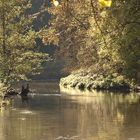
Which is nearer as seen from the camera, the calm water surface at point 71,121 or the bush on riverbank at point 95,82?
the calm water surface at point 71,121

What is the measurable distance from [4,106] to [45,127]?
35.4ft

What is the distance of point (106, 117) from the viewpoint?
84.9 feet

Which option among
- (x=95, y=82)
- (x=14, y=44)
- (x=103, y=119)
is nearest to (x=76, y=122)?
(x=103, y=119)

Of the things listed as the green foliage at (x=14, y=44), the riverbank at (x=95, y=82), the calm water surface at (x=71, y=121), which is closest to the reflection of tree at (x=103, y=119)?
the calm water surface at (x=71, y=121)

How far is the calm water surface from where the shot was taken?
1953 centimetres

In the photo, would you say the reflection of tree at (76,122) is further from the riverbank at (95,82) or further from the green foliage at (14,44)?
the riverbank at (95,82)

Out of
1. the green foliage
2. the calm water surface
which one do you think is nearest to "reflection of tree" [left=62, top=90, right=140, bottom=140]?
the calm water surface

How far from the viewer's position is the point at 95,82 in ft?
183

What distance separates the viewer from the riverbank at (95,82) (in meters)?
52.4

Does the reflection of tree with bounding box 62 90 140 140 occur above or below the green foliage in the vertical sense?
below

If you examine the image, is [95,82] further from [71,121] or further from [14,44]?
[71,121]

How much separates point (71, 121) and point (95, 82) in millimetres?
31658

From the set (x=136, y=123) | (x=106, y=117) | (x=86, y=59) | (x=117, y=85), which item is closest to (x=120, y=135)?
(x=136, y=123)

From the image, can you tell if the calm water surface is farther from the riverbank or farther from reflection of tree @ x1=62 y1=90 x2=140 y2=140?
the riverbank
